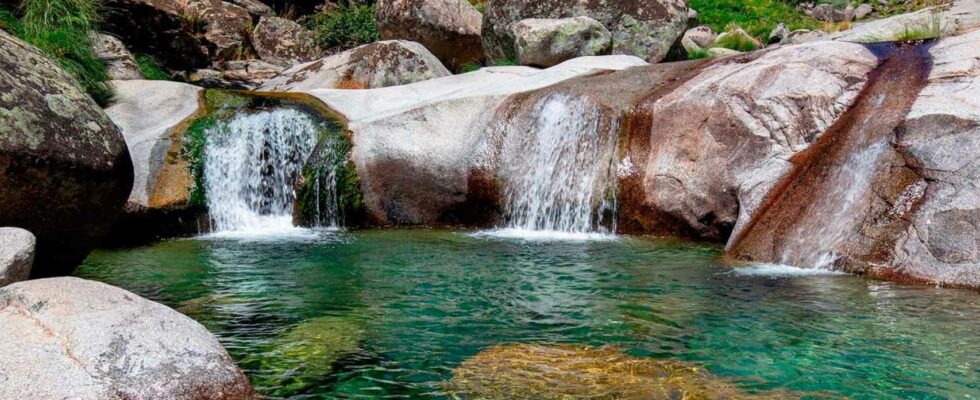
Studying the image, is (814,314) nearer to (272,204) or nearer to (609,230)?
(609,230)

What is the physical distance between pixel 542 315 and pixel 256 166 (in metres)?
6.84

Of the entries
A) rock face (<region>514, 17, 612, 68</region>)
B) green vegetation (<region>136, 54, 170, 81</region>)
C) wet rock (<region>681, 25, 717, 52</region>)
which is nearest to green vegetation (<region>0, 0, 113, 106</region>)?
green vegetation (<region>136, 54, 170, 81</region>)

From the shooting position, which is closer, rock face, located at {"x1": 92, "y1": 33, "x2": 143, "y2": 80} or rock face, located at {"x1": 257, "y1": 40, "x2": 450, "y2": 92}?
rock face, located at {"x1": 92, "y1": 33, "x2": 143, "y2": 80}

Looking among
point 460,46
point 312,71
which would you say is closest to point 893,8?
point 460,46

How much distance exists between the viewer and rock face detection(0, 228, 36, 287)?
182 inches

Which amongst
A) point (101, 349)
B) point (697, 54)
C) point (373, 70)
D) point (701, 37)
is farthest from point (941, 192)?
point (701, 37)

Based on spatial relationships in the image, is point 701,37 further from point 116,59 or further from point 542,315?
point 542,315

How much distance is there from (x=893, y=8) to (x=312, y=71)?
1746cm

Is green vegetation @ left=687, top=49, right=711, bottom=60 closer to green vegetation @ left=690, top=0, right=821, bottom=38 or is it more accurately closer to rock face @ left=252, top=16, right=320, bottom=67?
green vegetation @ left=690, top=0, right=821, bottom=38

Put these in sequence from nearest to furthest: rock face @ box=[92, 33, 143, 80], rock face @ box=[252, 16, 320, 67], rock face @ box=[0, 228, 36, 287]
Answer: rock face @ box=[0, 228, 36, 287]
rock face @ box=[92, 33, 143, 80]
rock face @ box=[252, 16, 320, 67]

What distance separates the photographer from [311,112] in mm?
12047

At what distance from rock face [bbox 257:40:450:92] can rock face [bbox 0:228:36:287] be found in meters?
10.9

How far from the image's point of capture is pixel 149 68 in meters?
15.7

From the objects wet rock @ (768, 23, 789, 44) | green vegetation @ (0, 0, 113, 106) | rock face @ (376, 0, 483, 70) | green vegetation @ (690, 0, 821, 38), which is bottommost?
green vegetation @ (0, 0, 113, 106)
